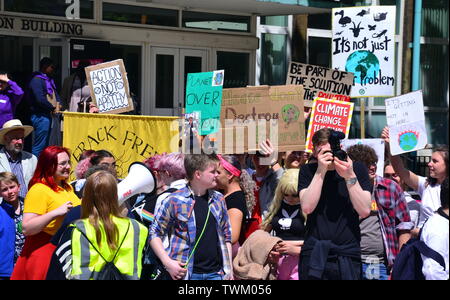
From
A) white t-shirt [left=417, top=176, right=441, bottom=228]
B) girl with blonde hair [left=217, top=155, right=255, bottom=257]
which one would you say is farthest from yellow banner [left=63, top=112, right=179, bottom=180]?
white t-shirt [left=417, top=176, right=441, bottom=228]

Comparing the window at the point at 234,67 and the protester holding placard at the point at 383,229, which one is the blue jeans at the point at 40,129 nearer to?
the window at the point at 234,67

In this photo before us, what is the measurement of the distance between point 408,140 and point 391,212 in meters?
1.69

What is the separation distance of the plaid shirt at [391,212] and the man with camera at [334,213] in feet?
3.23

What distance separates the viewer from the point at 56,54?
13.4 metres

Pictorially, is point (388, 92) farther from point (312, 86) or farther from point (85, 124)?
point (85, 124)

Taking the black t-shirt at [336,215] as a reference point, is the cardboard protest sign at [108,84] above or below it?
above

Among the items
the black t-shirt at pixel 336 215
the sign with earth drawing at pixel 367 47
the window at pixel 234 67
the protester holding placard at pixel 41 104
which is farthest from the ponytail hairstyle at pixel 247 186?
the window at pixel 234 67

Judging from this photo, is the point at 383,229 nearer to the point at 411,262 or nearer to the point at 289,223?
the point at 289,223

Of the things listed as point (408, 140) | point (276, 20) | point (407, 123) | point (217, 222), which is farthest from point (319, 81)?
point (276, 20)

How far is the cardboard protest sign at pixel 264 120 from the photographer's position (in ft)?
29.1

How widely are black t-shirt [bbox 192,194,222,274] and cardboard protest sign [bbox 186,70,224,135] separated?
3.44 metres

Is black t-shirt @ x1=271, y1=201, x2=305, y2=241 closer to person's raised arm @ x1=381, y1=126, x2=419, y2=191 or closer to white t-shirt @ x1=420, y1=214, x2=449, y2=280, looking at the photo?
person's raised arm @ x1=381, y1=126, x2=419, y2=191

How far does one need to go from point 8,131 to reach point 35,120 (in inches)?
121
